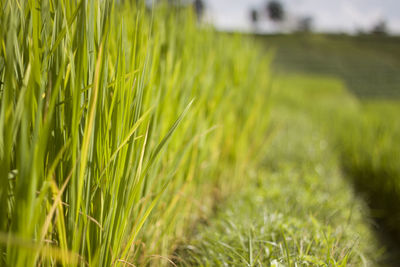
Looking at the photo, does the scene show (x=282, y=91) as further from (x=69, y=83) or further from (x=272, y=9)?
(x=272, y=9)

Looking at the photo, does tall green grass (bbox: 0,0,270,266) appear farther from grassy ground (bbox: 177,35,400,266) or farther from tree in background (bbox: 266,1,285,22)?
tree in background (bbox: 266,1,285,22)

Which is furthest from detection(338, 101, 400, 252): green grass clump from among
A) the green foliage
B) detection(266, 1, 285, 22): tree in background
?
detection(266, 1, 285, 22): tree in background

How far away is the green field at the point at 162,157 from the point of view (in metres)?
0.43

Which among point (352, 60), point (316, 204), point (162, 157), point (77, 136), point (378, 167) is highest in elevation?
point (352, 60)

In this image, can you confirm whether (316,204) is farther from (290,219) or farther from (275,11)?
(275,11)

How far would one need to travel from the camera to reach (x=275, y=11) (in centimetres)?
3975

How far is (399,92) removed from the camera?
9.52m

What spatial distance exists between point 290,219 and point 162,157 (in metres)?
0.46

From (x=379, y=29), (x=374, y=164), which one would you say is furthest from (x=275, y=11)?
(x=374, y=164)

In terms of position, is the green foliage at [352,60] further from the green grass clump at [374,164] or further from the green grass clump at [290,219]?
the green grass clump at [290,219]

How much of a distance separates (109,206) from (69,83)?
25cm

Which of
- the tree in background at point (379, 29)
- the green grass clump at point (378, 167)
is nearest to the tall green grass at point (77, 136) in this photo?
the green grass clump at point (378, 167)

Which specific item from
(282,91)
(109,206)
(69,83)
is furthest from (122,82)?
→ (282,91)

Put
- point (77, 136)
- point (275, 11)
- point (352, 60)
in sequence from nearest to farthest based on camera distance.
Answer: point (77, 136)
point (352, 60)
point (275, 11)
